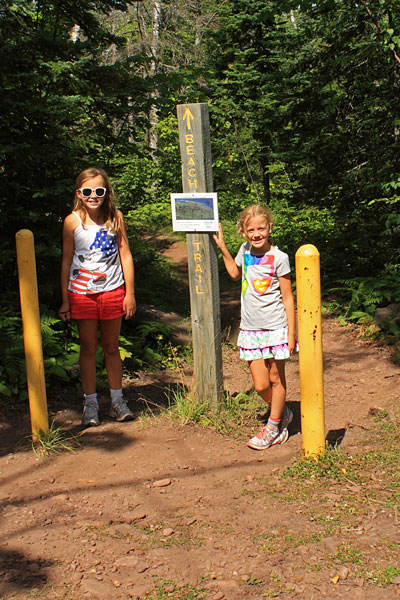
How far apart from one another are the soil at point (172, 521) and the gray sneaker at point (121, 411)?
0.08m

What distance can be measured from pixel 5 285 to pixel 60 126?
1.94 m

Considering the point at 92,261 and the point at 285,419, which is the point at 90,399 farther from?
the point at 285,419

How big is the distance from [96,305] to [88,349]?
1.32ft

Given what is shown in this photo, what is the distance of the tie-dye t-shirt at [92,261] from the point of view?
4543mm

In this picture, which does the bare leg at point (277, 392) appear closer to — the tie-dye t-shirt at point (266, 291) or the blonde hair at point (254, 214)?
the tie-dye t-shirt at point (266, 291)

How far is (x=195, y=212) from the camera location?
15.2 ft

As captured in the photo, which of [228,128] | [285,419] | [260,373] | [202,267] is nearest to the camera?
[260,373]

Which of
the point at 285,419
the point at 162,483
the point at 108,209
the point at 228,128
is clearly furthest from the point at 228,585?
the point at 228,128

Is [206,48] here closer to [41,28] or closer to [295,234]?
[295,234]

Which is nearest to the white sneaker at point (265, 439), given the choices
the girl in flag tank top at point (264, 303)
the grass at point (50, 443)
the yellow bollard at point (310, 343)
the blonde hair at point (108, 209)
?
the girl in flag tank top at point (264, 303)

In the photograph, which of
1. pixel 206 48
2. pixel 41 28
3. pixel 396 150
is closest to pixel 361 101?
pixel 396 150

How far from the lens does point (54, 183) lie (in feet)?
22.4

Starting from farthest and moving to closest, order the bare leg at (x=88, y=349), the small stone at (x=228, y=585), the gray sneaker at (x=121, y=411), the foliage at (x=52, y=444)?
1. the gray sneaker at (x=121, y=411)
2. the bare leg at (x=88, y=349)
3. the foliage at (x=52, y=444)
4. the small stone at (x=228, y=585)

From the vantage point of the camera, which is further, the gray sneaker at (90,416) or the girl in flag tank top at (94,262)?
the gray sneaker at (90,416)
